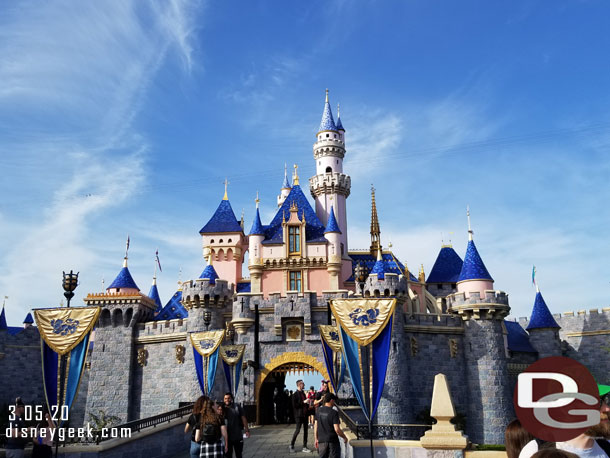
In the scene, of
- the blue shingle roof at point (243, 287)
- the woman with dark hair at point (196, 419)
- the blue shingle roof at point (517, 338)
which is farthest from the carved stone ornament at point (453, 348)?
the woman with dark hair at point (196, 419)

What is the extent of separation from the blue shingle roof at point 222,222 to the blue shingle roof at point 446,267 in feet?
49.6

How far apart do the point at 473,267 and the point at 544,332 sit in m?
9.51

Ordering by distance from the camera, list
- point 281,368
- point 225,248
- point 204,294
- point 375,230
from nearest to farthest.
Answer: point 281,368, point 204,294, point 225,248, point 375,230

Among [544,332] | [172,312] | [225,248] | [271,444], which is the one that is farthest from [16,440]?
[544,332]

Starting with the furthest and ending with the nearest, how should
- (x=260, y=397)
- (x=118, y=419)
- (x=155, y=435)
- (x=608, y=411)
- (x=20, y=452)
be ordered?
1. (x=118, y=419)
2. (x=260, y=397)
3. (x=155, y=435)
4. (x=20, y=452)
5. (x=608, y=411)

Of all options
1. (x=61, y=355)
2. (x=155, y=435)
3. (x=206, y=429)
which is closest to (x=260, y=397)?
(x=155, y=435)

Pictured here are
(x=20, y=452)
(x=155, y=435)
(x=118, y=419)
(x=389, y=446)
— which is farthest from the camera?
(x=118, y=419)

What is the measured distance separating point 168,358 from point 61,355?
1513 cm

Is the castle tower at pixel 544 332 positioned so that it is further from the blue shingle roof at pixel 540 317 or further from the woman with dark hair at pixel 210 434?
the woman with dark hair at pixel 210 434

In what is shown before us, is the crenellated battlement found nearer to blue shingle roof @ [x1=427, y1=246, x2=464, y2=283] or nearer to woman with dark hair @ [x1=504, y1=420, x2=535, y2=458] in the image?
blue shingle roof @ [x1=427, y1=246, x2=464, y2=283]

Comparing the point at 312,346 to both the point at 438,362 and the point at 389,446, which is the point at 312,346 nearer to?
the point at 438,362

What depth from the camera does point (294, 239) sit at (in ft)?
113

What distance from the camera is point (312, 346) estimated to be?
26703 millimetres

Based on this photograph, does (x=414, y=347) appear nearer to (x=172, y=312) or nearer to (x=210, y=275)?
(x=210, y=275)
